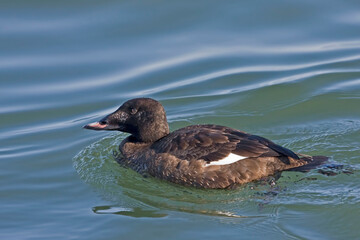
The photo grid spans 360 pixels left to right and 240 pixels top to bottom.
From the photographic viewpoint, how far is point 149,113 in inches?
354

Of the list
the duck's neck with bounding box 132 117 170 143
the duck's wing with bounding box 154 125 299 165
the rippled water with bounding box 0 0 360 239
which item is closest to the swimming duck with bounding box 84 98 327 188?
the duck's wing with bounding box 154 125 299 165

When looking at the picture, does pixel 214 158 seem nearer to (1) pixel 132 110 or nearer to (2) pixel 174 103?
(1) pixel 132 110

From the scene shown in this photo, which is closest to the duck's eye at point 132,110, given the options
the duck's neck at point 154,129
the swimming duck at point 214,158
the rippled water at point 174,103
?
the duck's neck at point 154,129

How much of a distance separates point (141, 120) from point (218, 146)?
A: 133 cm

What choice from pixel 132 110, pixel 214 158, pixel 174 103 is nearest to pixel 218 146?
pixel 214 158

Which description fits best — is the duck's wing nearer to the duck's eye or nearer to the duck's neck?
the duck's neck

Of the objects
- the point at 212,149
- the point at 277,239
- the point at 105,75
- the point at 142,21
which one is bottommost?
the point at 277,239

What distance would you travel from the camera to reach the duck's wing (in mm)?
8078

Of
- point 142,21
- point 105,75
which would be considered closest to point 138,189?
point 105,75

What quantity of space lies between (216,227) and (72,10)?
24.7 ft

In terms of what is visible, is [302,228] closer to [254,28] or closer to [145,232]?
[145,232]

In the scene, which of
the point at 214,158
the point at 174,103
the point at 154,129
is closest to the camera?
the point at 214,158

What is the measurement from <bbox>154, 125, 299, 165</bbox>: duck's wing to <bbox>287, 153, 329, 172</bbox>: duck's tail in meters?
0.15

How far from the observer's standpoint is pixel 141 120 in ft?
29.7
